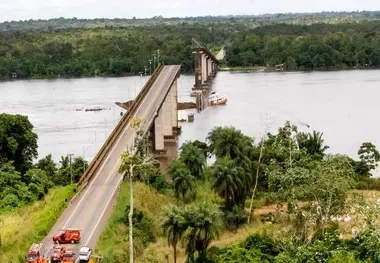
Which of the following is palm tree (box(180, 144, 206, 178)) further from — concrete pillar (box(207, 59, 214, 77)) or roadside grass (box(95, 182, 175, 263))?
concrete pillar (box(207, 59, 214, 77))

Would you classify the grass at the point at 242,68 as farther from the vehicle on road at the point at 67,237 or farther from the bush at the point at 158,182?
the vehicle on road at the point at 67,237

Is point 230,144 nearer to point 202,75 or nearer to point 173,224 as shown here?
point 173,224

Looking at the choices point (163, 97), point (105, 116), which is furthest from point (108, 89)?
point (163, 97)

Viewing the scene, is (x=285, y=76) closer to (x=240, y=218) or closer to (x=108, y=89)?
(x=108, y=89)

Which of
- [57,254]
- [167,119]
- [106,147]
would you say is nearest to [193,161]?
[106,147]

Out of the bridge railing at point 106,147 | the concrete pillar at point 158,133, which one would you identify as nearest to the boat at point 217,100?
the bridge railing at point 106,147

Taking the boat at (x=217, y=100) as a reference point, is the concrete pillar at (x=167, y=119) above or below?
above
